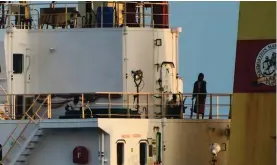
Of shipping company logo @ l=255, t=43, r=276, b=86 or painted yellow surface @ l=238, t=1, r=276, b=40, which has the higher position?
painted yellow surface @ l=238, t=1, r=276, b=40

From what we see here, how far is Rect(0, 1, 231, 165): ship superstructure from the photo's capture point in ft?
134

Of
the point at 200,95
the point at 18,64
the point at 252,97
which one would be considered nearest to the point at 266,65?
the point at 252,97

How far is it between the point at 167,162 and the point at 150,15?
4.35 meters

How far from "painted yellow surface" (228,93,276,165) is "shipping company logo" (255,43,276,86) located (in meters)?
0.35

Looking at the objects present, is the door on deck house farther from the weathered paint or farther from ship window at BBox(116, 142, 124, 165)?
the weathered paint

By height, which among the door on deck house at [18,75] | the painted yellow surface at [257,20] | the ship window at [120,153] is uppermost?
the painted yellow surface at [257,20]

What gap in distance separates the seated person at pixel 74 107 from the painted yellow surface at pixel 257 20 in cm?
439

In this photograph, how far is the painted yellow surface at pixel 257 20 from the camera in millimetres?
40625

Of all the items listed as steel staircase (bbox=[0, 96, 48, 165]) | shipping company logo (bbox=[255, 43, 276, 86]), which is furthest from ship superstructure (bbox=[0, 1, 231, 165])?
shipping company logo (bbox=[255, 43, 276, 86])

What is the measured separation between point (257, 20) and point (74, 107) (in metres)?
5.09

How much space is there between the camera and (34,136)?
4062 centimetres

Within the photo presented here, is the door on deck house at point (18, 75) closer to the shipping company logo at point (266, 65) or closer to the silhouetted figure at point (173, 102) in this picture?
the silhouetted figure at point (173, 102)

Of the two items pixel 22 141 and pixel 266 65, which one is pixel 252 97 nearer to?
pixel 266 65

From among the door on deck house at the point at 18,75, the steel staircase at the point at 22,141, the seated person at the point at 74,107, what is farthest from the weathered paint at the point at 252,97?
the door on deck house at the point at 18,75
